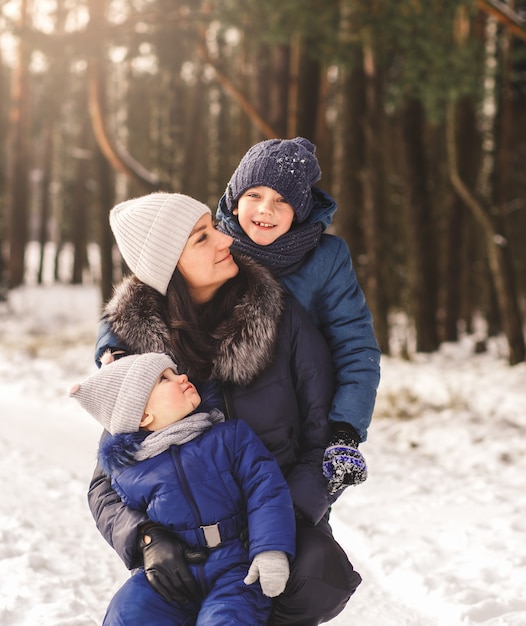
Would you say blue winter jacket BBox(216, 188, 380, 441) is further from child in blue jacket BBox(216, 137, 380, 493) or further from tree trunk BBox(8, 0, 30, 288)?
tree trunk BBox(8, 0, 30, 288)

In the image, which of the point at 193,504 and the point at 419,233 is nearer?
the point at 193,504

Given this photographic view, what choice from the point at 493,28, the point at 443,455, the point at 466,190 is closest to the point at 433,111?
the point at 466,190

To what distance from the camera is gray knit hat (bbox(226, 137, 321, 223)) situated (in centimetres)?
286

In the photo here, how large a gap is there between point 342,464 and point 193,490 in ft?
1.77

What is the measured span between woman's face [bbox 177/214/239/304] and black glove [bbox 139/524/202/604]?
96 centimetres

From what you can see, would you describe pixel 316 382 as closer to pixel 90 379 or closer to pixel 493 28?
pixel 90 379

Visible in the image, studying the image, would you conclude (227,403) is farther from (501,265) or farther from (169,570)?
(501,265)

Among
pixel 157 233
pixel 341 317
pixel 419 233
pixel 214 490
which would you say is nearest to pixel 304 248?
pixel 341 317

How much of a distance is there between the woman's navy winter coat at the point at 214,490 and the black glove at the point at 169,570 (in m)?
0.05

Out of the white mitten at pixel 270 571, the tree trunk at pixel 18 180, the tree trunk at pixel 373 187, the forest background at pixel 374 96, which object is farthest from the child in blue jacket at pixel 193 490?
the tree trunk at pixel 18 180

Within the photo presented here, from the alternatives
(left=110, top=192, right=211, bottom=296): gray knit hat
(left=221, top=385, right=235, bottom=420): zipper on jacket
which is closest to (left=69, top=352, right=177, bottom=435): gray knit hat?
(left=221, top=385, right=235, bottom=420): zipper on jacket

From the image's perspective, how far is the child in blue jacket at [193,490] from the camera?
232 centimetres

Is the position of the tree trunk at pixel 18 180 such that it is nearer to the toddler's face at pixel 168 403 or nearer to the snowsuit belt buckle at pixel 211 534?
the toddler's face at pixel 168 403

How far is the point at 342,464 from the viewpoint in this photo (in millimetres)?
2537
